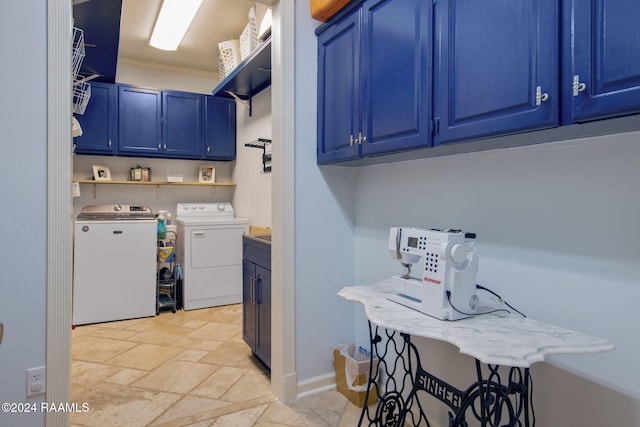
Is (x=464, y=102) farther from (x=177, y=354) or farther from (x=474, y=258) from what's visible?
(x=177, y=354)

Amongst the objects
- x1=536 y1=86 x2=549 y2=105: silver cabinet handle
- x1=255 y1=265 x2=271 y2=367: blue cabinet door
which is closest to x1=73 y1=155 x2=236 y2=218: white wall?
x1=255 y1=265 x2=271 y2=367: blue cabinet door

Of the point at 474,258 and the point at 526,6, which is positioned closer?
the point at 526,6

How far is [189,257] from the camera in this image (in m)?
3.96

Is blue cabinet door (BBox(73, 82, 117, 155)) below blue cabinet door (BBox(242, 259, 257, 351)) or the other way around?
the other way around

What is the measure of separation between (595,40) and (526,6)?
267 millimetres

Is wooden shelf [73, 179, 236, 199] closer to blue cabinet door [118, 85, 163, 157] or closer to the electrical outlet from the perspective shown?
blue cabinet door [118, 85, 163, 157]

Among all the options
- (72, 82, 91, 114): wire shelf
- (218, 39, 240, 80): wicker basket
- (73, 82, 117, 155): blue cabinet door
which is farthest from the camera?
(73, 82, 117, 155): blue cabinet door

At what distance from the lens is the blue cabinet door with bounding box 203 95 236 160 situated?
4.47 metres

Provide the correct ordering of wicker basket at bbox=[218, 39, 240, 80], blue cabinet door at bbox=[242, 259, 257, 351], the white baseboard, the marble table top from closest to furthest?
the marble table top, the white baseboard, blue cabinet door at bbox=[242, 259, 257, 351], wicker basket at bbox=[218, 39, 240, 80]

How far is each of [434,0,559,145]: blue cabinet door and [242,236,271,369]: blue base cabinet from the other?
1.41m

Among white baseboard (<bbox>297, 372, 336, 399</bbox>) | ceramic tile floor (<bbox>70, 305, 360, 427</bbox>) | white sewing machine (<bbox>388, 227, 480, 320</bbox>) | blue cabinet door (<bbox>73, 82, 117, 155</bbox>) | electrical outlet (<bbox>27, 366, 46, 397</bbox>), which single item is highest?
blue cabinet door (<bbox>73, 82, 117, 155</bbox>)

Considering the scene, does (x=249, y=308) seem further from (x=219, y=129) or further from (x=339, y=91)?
(x=219, y=129)

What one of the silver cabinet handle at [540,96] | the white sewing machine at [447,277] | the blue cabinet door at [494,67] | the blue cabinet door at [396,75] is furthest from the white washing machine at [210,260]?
the silver cabinet handle at [540,96]

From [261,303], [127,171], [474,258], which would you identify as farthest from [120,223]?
[474,258]
